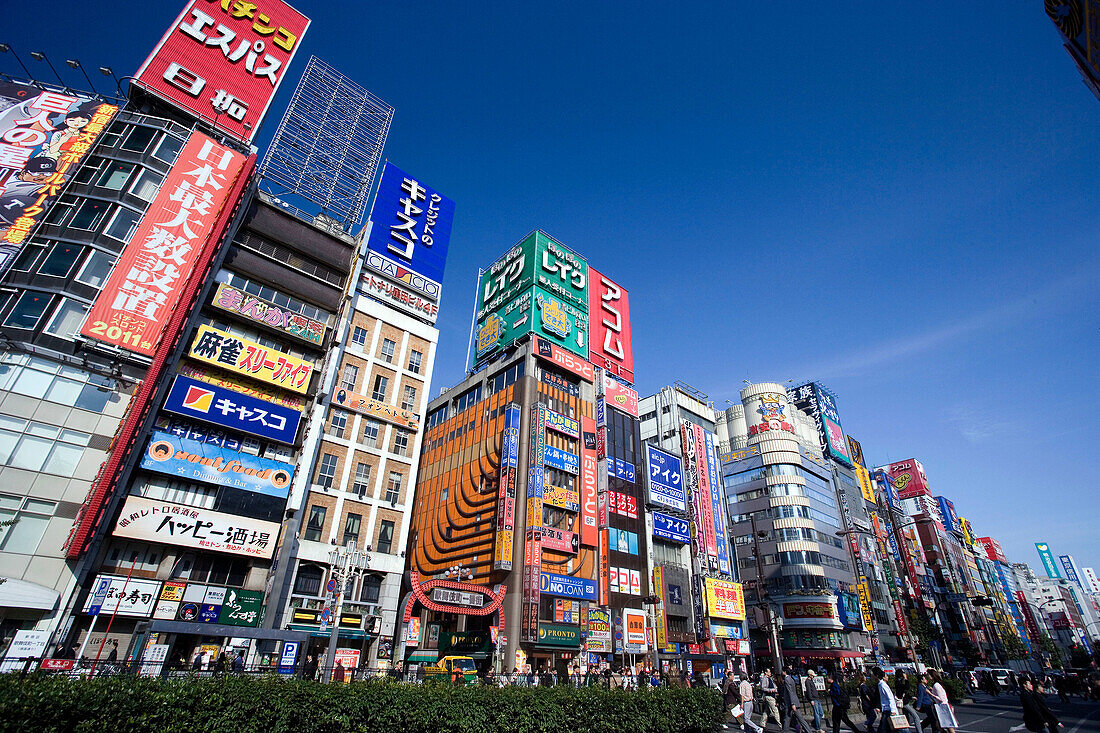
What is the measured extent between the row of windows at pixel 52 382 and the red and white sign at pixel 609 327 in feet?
147

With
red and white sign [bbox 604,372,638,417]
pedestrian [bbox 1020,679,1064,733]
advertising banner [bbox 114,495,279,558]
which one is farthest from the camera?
red and white sign [bbox 604,372,638,417]

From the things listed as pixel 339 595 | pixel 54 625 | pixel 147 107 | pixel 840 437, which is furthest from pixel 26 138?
pixel 840 437

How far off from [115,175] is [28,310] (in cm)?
1079

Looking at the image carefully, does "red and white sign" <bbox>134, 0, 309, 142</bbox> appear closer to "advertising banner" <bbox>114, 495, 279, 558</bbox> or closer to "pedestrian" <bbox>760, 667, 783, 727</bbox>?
"advertising banner" <bbox>114, 495, 279, 558</bbox>

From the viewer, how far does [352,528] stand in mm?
35688

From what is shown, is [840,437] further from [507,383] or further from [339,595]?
[339,595]

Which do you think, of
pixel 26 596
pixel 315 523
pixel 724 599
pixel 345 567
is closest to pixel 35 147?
pixel 26 596

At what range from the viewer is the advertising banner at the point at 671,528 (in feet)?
177

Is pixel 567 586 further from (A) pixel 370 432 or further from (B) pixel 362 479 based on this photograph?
(A) pixel 370 432

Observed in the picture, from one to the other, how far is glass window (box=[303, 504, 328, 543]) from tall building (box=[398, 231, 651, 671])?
8459 millimetres

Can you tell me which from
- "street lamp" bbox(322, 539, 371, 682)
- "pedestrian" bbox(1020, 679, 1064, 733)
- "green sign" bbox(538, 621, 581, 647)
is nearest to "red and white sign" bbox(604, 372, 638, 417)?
"green sign" bbox(538, 621, 581, 647)

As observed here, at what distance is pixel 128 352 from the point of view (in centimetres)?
2841

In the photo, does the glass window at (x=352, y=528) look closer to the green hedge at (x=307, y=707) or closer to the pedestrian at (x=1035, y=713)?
the green hedge at (x=307, y=707)

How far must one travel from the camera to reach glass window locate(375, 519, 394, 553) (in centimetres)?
3656
